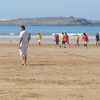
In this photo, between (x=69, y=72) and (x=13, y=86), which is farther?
(x=69, y=72)

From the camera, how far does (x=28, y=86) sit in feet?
44.5

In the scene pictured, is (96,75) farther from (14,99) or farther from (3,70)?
(14,99)

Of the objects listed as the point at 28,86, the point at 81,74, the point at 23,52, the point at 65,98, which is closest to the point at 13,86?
the point at 28,86

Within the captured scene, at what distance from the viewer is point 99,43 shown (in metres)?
50.4

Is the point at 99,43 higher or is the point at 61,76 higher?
the point at 61,76

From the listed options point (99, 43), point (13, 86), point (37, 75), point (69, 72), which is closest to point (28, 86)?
point (13, 86)

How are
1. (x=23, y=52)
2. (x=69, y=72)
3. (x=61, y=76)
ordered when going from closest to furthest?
1. (x=61, y=76)
2. (x=69, y=72)
3. (x=23, y=52)

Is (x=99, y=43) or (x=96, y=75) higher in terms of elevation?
A: (x=96, y=75)

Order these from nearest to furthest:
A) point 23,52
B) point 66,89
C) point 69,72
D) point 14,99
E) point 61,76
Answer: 1. point 14,99
2. point 66,89
3. point 61,76
4. point 69,72
5. point 23,52

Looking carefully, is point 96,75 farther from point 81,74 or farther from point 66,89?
point 66,89

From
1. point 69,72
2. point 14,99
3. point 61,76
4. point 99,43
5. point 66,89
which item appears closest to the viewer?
point 14,99

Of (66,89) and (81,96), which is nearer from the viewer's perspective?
(81,96)

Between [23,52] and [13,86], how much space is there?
6.68 m

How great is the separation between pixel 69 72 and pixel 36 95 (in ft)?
17.6
